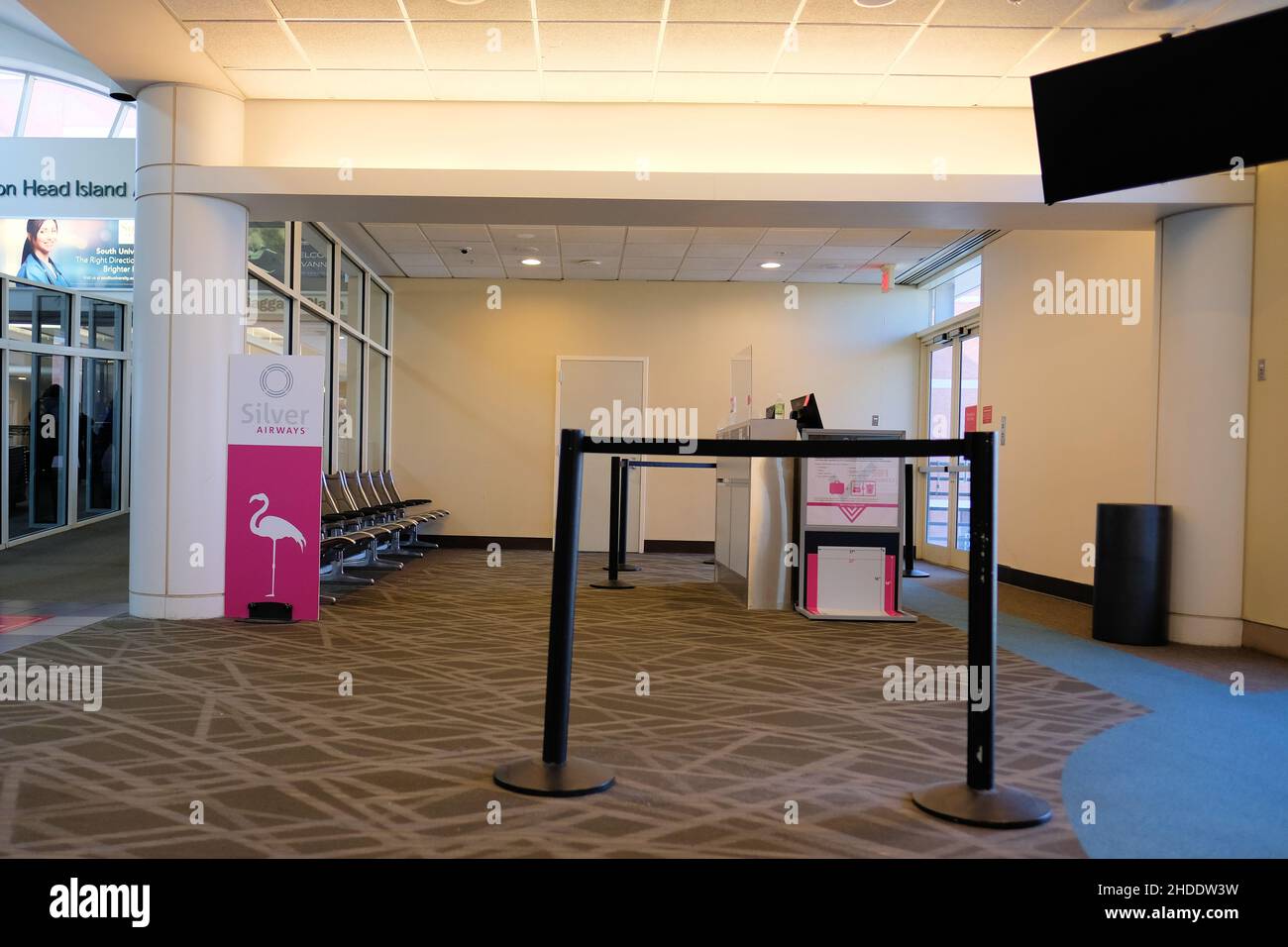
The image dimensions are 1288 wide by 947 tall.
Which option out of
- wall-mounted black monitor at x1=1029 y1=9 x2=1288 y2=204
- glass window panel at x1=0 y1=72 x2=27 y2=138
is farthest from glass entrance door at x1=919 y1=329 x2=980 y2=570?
glass window panel at x1=0 y1=72 x2=27 y2=138

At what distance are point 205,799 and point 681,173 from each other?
461 centimetres

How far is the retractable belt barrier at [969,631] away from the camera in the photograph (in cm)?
260

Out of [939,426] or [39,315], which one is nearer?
[39,315]

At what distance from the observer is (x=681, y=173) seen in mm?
5918

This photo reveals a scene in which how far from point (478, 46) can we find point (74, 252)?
921 cm

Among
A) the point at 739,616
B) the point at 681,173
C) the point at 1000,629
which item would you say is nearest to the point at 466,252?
the point at 681,173

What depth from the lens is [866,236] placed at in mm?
9188

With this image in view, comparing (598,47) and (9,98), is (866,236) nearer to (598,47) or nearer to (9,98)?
(598,47)

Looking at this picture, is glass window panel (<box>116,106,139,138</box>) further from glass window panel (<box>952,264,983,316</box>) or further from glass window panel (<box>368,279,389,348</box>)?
glass window panel (<box>952,264,983,316</box>)

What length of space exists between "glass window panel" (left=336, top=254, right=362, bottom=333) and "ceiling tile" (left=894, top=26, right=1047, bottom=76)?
6.18 m

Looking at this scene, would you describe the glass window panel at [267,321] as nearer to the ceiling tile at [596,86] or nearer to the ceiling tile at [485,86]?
the ceiling tile at [485,86]

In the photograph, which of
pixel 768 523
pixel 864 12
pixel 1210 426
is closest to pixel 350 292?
pixel 768 523

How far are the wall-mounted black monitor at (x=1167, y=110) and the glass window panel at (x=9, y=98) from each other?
1214cm

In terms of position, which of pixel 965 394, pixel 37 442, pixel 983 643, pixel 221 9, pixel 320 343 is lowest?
pixel 983 643
